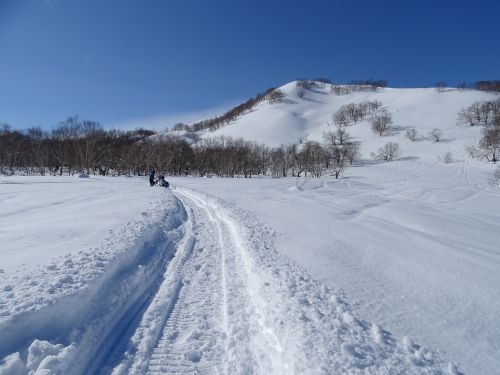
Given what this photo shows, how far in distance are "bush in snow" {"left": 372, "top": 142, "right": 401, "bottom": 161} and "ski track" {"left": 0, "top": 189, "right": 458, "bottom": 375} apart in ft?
303

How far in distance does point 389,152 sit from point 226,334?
95923 millimetres

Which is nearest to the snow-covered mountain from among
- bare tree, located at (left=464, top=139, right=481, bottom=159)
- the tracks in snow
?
bare tree, located at (left=464, top=139, right=481, bottom=159)

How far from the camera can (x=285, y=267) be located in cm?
648

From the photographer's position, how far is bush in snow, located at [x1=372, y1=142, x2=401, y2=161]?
87375 mm

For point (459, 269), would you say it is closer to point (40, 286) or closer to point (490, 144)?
point (40, 286)

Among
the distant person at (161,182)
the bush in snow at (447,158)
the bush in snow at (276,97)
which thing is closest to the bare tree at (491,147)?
the bush in snow at (447,158)

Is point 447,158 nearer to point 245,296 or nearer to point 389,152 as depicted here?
point 389,152

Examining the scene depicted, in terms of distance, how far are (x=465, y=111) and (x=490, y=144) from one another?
48833 millimetres

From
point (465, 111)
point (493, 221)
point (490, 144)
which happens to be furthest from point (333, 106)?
point (493, 221)

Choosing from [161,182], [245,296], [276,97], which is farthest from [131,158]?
[276,97]

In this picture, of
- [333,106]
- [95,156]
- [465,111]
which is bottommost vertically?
[95,156]

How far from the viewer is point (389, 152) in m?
88.2

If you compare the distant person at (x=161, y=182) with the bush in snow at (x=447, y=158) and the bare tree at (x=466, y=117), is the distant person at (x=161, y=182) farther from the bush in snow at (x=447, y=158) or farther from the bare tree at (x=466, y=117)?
the bare tree at (x=466, y=117)

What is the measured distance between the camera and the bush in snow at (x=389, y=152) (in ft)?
287
